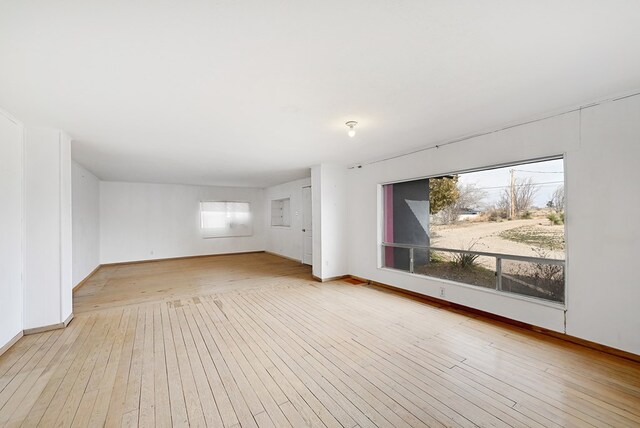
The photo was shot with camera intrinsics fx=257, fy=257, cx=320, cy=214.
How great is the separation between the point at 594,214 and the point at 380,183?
298cm

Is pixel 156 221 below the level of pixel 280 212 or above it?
below

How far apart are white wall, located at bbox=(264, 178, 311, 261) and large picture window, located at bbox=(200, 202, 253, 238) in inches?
30.2

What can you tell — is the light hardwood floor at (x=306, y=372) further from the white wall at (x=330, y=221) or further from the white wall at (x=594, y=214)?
the white wall at (x=330, y=221)

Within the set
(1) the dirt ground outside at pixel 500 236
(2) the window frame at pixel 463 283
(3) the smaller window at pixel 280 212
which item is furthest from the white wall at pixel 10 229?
(3) the smaller window at pixel 280 212

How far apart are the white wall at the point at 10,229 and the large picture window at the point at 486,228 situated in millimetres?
5176

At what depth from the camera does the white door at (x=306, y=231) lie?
24.3 ft

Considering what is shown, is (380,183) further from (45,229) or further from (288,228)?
(45,229)

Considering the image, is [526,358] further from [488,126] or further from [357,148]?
[357,148]

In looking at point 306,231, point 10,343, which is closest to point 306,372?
point 10,343

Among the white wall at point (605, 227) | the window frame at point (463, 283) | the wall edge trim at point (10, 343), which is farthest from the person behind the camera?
the window frame at point (463, 283)

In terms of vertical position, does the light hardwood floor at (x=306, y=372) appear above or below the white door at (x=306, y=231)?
below

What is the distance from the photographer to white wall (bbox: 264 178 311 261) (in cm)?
803

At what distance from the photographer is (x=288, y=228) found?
8641mm

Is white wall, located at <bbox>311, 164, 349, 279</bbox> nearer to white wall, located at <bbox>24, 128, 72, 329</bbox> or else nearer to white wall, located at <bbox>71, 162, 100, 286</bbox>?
white wall, located at <bbox>24, 128, 72, 329</bbox>
